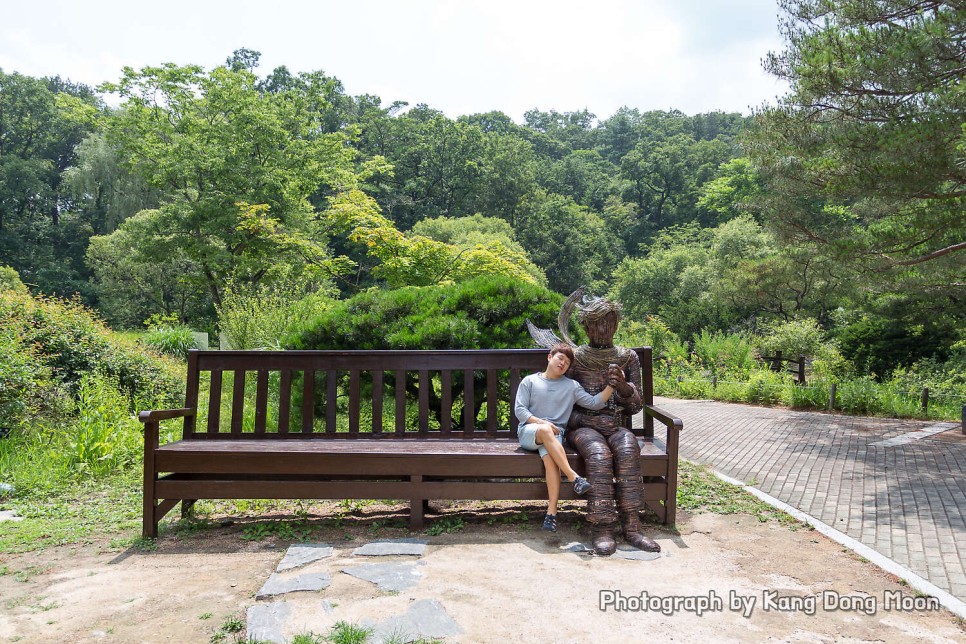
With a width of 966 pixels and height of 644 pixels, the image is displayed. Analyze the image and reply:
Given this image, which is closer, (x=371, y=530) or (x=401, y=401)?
(x=371, y=530)

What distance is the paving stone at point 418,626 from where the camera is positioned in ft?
8.80

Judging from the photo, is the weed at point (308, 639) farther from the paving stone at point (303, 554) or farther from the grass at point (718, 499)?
the grass at point (718, 499)

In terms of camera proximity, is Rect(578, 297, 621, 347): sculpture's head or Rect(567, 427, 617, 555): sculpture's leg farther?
Rect(578, 297, 621, 347): sculpture's head

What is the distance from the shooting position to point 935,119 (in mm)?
7945

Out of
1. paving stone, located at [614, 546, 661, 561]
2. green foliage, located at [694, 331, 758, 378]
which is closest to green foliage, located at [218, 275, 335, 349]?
paving stone, located at [614, 546, 661, 561]

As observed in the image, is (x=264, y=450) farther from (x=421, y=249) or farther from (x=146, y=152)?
(x=146, y=152)

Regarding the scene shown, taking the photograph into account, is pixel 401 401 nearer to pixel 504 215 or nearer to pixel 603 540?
pixel 603 540

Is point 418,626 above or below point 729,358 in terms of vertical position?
below

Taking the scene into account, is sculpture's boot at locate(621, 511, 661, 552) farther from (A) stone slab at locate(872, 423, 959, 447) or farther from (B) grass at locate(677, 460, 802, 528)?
(A) stone slab at locate(872, 423, 959, 447)

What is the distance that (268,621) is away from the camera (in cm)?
282

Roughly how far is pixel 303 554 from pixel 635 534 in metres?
2.06

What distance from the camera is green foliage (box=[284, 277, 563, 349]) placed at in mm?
6070

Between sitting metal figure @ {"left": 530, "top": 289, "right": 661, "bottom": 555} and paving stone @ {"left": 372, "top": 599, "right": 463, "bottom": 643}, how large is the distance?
128 cm

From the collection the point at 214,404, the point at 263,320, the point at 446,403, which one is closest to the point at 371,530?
the point at 446,403
